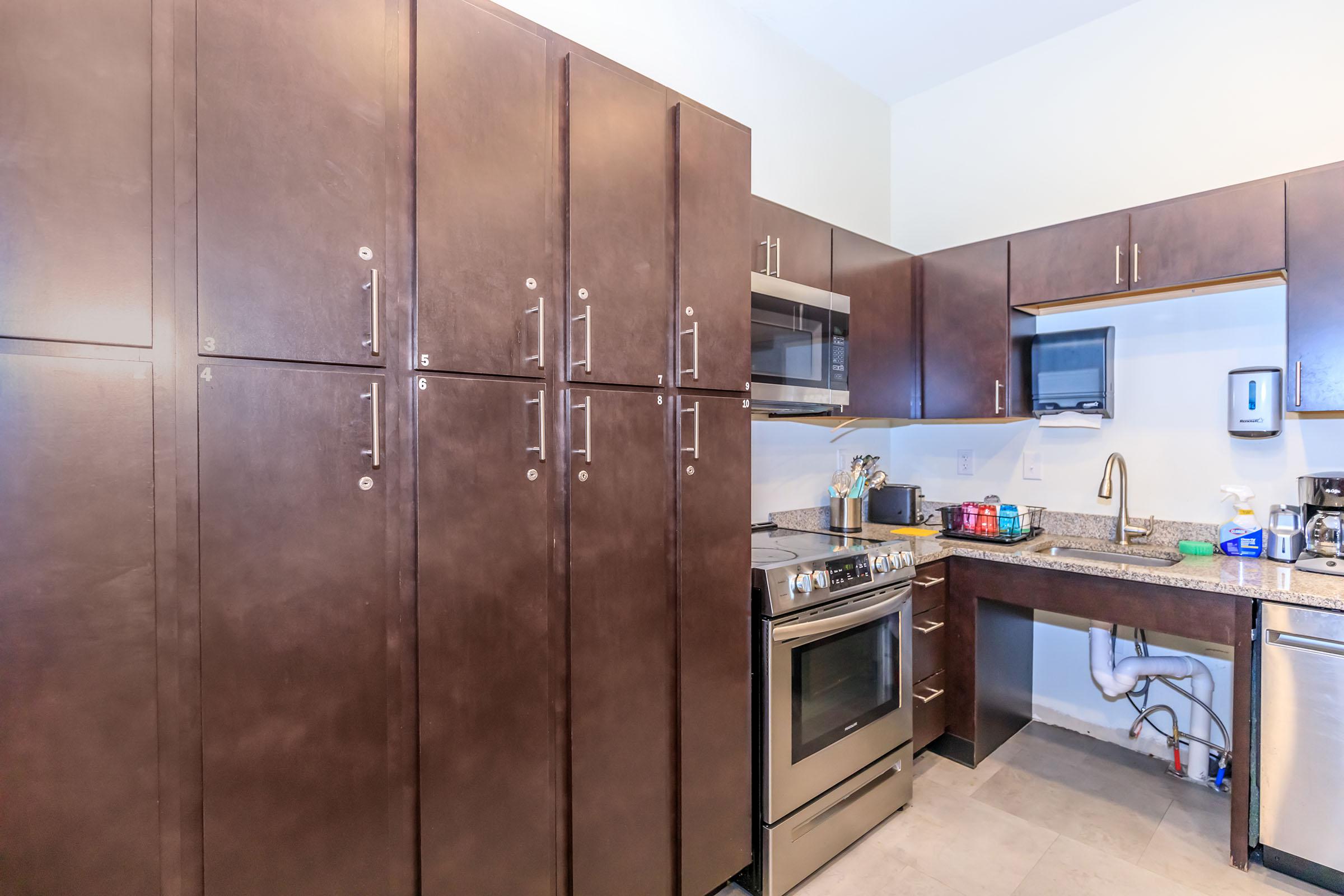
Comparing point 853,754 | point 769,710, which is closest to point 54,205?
point 769,710

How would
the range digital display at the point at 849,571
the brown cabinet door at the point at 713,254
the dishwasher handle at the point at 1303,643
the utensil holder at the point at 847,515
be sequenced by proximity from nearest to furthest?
the brown cabinet door at the point at 713,254 → the dishwasher handle at the point at 1303,643 → the range digital display at the point at 849,571 → the utensil holder at the point at 847,515

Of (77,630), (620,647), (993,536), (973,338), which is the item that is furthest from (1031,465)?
(77,630)

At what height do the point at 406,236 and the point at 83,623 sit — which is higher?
the point at 406,236

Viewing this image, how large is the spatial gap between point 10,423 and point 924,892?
247cm

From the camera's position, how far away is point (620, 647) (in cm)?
157

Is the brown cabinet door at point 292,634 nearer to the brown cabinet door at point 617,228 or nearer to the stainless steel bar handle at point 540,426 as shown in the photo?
the stainless steel bar handle at point 540,426

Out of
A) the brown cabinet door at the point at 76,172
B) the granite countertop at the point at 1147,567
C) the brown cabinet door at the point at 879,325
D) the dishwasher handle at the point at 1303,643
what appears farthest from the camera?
the brown cabinet door at the point at 879,325

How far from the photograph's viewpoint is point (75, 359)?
923 mm

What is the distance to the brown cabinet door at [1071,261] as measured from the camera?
8.37 feet

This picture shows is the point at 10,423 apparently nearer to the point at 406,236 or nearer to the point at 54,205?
the point at 54,205

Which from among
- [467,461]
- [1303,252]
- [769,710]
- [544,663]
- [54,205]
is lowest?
[769,710]

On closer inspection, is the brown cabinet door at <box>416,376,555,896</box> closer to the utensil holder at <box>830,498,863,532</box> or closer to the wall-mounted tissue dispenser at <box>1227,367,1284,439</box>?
the utensil holder at <box>830,498,863,532</box>

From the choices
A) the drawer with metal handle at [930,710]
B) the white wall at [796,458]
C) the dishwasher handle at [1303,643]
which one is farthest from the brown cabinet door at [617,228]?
the dishwasher handle at [1303,643]

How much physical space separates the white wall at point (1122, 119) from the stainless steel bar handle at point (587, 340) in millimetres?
2655
